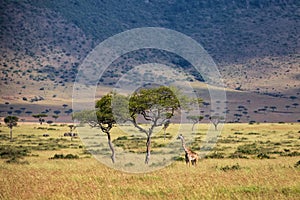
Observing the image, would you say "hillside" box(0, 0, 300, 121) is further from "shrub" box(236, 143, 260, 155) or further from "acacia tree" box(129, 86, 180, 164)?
"acacia tree" box(129, 86, 180, 164)

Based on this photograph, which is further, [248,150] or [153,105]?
[248,150]

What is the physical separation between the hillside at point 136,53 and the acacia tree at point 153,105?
82627 millimetres

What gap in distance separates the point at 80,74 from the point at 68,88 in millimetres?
7828

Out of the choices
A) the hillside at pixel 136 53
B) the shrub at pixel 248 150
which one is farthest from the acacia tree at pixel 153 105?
the hillside at pixel 136 53

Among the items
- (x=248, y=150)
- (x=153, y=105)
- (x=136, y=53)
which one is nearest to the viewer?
(x=153, y=105)

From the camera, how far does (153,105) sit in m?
27.3

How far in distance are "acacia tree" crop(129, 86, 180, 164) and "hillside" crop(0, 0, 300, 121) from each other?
82.6m

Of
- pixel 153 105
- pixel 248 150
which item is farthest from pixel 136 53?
pixel 153 105

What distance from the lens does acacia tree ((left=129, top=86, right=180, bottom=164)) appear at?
88.6 feet

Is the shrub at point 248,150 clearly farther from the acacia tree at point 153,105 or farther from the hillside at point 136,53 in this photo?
the hillside at point 136,53

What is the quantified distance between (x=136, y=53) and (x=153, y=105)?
13255 centimetres

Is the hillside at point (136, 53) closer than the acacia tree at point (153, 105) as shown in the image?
No

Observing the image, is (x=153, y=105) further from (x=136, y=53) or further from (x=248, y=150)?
(x=136, y=53)

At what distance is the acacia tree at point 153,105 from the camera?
27.0 m
